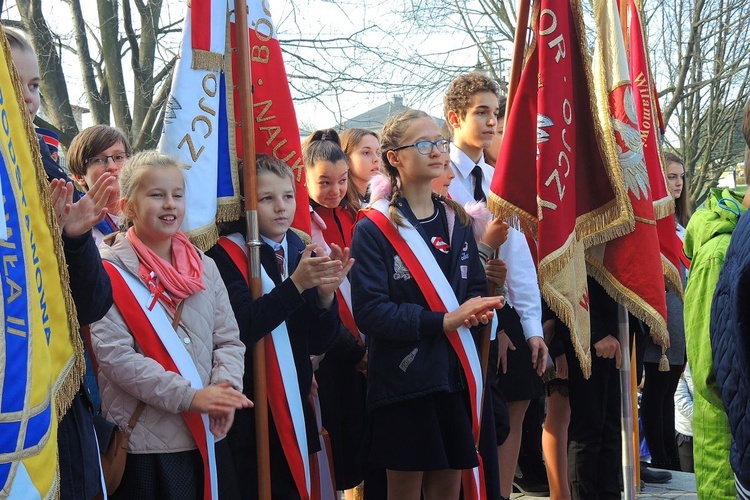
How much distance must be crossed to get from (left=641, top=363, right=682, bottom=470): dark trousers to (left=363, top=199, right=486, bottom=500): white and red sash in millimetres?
3200

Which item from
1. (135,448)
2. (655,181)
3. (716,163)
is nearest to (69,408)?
(135,448)

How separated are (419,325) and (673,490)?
3.08 m

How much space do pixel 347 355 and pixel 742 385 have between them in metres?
2.10

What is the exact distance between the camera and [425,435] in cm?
374

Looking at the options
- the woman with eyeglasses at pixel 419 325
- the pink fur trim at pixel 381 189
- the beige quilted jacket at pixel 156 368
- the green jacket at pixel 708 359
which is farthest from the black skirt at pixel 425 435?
the green jacket at pixel 708 359

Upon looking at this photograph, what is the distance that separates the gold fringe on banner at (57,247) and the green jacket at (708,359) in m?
1.94

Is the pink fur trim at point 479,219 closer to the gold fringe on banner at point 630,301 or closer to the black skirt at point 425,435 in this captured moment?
the gold fringe on banner at point 630,301

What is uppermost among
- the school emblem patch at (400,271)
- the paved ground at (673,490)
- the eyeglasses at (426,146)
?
the eyeglasses at (426,146)

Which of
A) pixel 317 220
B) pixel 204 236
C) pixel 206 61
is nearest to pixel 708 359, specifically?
pixel 204 236

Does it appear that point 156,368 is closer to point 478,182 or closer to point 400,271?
point 400,271

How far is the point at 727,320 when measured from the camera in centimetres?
264

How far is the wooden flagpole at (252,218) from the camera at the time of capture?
356 centimetres

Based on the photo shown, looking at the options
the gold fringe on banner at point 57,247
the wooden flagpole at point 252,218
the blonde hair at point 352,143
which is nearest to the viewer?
the gold fringe on banner at point 57,247

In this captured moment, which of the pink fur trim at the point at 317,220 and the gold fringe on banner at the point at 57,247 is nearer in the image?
the gold fringe on banner at the point at 57,247
